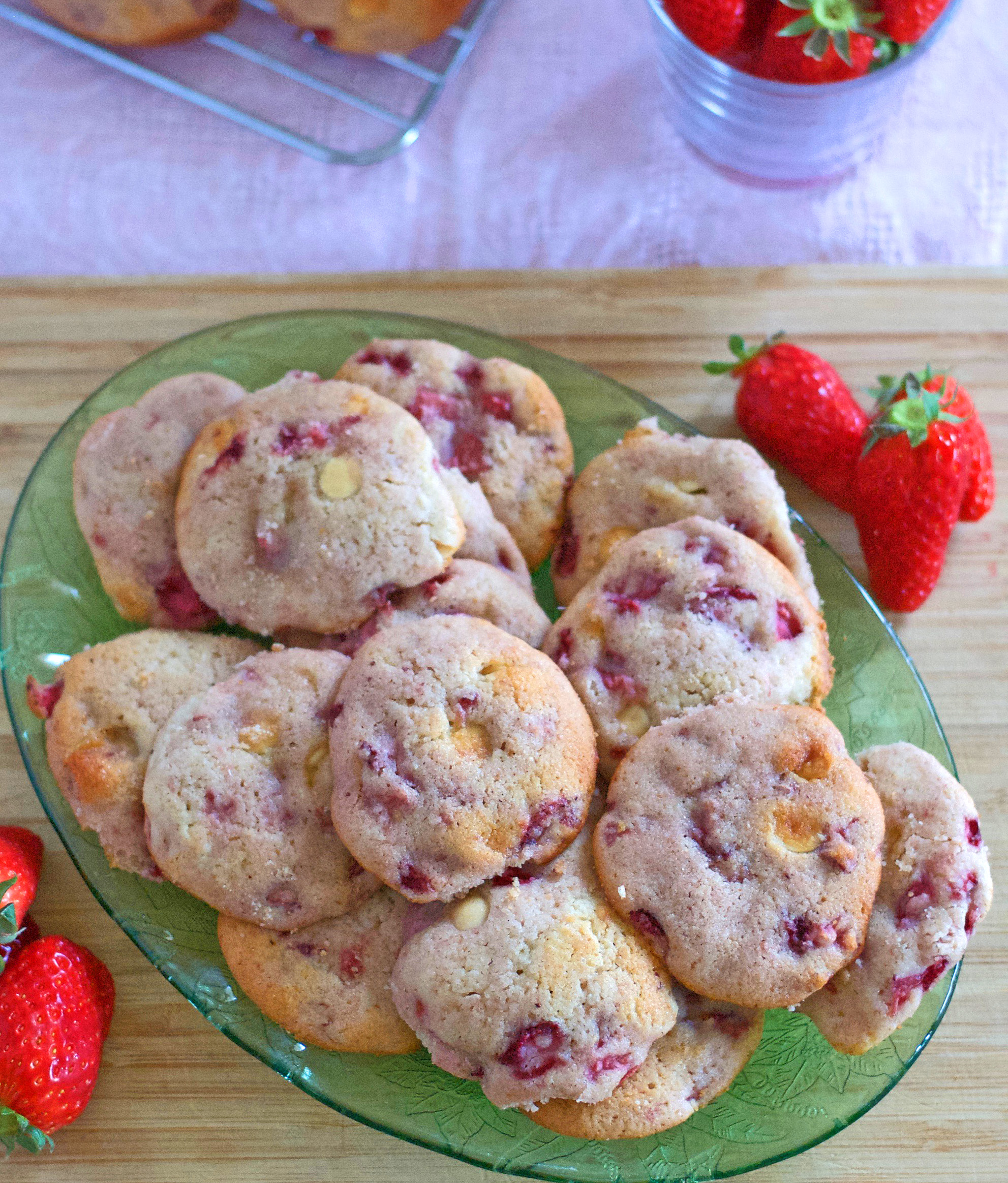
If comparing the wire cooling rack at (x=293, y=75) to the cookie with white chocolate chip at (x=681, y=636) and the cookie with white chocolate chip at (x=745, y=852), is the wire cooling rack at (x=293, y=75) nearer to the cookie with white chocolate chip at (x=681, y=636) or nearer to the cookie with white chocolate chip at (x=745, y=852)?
the cookie with white chocolate chip at (x=681, y=636)

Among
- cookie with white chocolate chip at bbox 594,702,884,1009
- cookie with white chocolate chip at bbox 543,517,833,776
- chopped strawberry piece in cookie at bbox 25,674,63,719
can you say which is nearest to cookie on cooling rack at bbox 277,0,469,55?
cookie with white chocolate chip at bbox 543,517,833,776

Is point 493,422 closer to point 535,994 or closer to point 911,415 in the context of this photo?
point 911,415

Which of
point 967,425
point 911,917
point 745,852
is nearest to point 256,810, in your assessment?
point 745,852

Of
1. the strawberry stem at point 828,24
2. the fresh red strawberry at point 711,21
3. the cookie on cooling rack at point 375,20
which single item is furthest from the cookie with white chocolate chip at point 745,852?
the cookie on cooling rack at point 375,20

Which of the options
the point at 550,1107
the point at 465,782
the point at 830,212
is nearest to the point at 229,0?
the point at 830,212

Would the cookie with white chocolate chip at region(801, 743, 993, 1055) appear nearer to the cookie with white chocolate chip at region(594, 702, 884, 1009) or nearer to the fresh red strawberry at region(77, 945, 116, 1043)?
the cookie with white chocolate chip at region(594, 702, 884, 1009)
